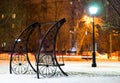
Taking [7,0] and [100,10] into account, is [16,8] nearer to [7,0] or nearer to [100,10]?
[7,0]

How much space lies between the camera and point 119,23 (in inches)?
1068

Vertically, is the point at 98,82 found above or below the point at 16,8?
below

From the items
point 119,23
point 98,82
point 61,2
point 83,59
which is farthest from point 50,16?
point 98,82

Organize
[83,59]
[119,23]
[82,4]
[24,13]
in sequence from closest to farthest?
[119,23] → [83,59] → [82,4] → [24,13]

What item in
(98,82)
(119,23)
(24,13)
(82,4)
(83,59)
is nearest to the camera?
(98,82)

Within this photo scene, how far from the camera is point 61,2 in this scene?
62500 millimetres

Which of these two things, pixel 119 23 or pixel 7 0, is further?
pixel 7 0

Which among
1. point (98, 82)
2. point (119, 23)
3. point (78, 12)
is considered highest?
point (78, 12)

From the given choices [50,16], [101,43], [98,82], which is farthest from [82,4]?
[98,82]

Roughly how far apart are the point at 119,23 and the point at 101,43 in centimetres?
2875

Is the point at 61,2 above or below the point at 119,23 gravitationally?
above

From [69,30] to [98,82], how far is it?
46799 millimetres

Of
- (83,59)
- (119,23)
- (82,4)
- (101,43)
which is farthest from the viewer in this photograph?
(101,43)

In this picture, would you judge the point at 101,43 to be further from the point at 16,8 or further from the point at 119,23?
the point at 119,23
